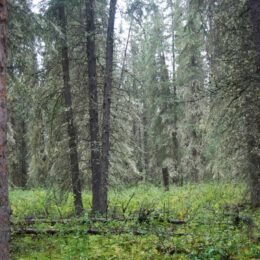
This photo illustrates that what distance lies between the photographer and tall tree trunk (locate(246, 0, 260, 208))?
28.2 ft

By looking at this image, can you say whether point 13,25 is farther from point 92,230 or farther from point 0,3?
point 92,230

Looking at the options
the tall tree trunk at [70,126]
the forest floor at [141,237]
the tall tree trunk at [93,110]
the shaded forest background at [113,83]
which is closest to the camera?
the forest floor at [141,237]

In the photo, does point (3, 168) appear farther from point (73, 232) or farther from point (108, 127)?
point (108, 127)

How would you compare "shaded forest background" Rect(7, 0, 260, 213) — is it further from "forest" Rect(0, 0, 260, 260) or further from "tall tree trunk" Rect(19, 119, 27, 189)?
"tall tree trunk" Rect(19, 119, 27, 189)

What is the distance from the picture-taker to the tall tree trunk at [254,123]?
861 centimetres

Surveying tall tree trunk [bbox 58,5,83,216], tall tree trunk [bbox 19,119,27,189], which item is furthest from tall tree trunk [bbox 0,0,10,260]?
tall tree trunk [bbox 19,119,27,189]

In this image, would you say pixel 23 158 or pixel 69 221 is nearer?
pixel 69 221

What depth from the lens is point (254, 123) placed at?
11000 mm

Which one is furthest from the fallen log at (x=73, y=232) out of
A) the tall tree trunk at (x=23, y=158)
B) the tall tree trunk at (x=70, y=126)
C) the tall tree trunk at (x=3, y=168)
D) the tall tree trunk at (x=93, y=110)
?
the tall tree trunk at (x=23, y=158)

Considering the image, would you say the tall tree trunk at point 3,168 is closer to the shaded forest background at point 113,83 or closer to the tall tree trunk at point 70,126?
the shaded forest background at point 113,83

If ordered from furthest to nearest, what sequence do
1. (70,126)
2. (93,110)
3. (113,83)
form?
1. (113,83)
2. (70,126)
3. (93,110)

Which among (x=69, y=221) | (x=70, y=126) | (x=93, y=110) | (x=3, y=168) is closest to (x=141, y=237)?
(x=69, y=221)

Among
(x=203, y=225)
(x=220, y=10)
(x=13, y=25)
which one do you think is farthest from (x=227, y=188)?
(x=13, y=25)

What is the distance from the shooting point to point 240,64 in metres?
9.53
